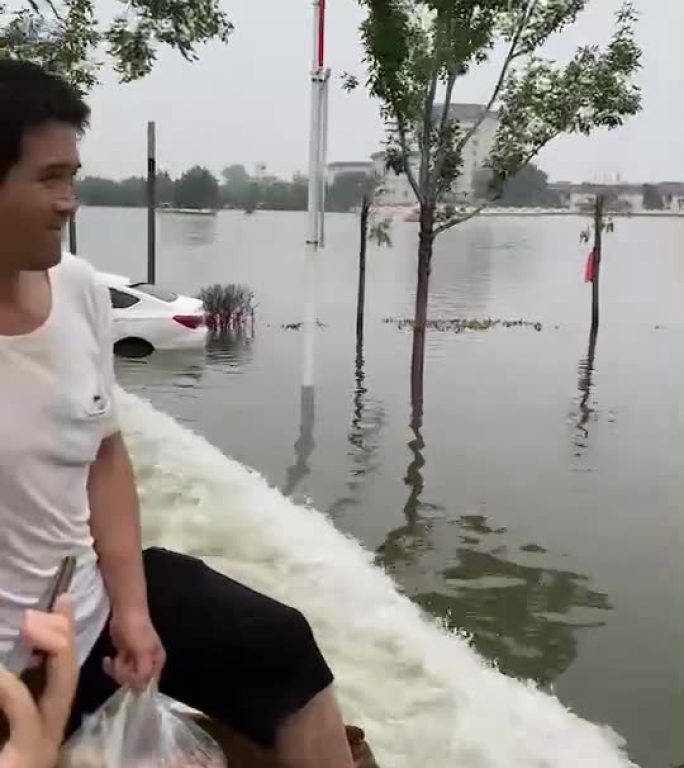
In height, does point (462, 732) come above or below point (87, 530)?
below

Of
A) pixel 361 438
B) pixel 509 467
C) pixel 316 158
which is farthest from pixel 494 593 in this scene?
pixel 316 158

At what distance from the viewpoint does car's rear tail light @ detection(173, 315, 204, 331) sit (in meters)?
12.7

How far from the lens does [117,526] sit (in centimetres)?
146

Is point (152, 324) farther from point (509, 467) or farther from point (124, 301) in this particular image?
point (509, 467)

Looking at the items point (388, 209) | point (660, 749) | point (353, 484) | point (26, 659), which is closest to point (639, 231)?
point (388, 209)

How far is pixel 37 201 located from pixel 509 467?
621cm

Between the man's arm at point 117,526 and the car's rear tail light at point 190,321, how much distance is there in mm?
11346

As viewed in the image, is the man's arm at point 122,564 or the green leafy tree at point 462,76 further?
the green leafy tree at point 462,76

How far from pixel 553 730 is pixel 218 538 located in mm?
1797

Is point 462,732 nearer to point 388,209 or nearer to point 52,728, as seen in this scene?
point 52,728

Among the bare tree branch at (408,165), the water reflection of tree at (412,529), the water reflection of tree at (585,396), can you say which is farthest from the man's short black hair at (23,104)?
the bare tree branch at (408,165)

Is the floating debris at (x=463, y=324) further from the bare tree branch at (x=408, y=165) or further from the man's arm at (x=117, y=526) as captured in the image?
the man's arm at (x=117, y=526)

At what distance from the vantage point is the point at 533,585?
16.4 feet

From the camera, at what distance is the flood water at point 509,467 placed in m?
4.31
